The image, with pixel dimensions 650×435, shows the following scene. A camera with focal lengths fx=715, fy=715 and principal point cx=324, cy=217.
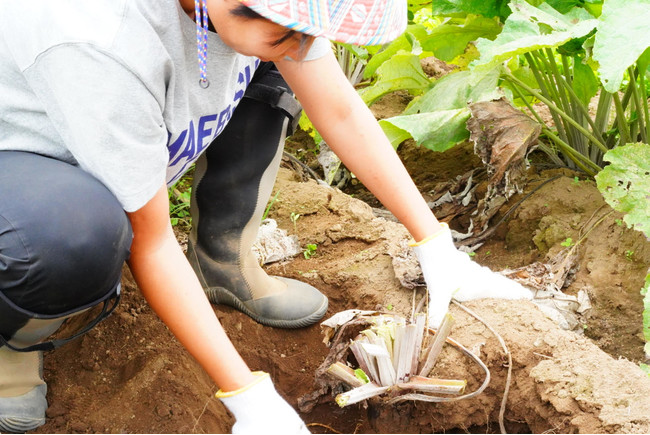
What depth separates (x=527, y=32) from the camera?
2084mm

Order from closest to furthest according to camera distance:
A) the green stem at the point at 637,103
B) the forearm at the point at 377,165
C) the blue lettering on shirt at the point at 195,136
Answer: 1. the blue lettering on shirt at the point at 195,136
2. the forearm at the point at 377,165
3. the green stem at the point at 637,103

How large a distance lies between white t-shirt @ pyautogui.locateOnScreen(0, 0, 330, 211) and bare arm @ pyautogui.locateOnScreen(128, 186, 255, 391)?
90mm

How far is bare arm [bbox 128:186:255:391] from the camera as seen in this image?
1.38 metres

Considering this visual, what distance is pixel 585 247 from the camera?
2.25 meters

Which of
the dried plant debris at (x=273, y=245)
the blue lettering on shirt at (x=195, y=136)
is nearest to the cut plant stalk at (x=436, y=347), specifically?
the blue lettering on shirt at (x=195, y=136)

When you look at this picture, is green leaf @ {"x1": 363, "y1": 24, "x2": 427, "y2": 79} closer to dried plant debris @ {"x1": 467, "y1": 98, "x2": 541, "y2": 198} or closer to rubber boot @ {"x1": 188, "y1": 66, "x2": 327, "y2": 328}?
dried plant debris @ {"x1": 467, "y1": 98, "x2": 541, "y2": 198}

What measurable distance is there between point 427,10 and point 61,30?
3.40 meters

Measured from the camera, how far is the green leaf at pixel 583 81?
2559 millimetres

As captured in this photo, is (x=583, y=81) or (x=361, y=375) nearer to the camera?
(x=361, y=375)

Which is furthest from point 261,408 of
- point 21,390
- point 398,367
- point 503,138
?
point 503,138

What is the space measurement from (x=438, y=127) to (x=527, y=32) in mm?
437

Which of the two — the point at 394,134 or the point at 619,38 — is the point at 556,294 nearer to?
the point at 619,38

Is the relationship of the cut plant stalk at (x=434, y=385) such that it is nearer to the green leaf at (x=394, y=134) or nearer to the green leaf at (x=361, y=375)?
the green leaf at (x=361, y=375)

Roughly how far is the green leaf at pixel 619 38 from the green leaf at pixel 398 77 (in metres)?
0.93
